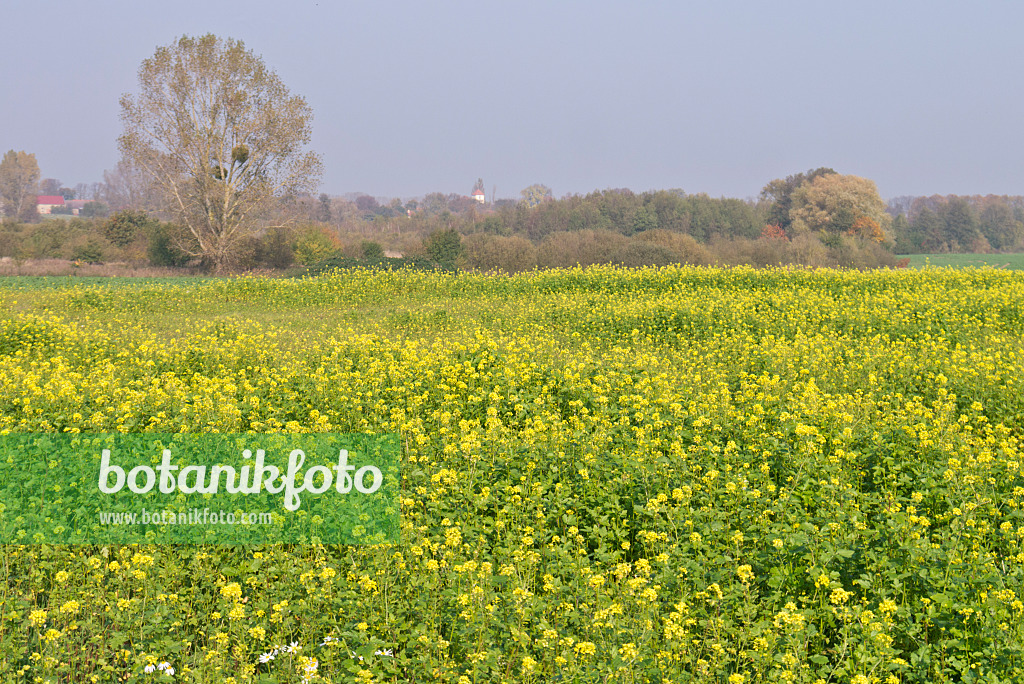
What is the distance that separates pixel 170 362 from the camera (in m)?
9.55

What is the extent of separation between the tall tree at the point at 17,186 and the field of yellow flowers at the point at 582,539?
96955mm

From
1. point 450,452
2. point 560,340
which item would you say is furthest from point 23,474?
point 560,340

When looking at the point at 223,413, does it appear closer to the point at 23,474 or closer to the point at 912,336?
the point at 23,474

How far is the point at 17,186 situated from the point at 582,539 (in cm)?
10682

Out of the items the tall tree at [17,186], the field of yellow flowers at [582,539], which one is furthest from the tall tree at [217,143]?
the tall tree at [17,186]

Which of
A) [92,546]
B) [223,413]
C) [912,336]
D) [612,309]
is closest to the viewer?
[92,546]

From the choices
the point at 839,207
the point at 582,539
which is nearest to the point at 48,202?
A: the point at 839,207

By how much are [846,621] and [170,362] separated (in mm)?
8472

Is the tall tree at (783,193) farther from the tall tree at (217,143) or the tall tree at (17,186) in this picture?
the tall tree at (17,186)

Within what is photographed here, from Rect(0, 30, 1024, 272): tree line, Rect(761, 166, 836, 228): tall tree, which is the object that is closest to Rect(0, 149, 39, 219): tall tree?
Rect(0, 30, 1024, 272): tree line

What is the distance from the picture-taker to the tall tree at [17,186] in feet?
292

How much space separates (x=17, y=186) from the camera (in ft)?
297

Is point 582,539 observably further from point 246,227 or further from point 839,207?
point 839,207

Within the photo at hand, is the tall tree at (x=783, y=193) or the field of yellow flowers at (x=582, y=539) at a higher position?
the tall tree at (x=783, y=193)
